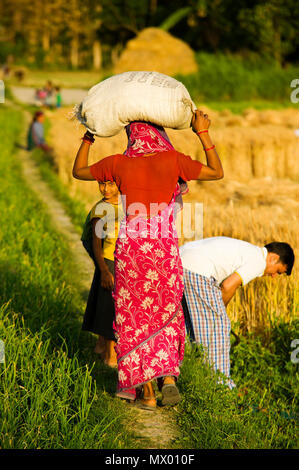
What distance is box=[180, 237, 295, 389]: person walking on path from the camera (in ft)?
14.7

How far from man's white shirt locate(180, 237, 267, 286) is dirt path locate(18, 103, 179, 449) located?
1089 millimetres

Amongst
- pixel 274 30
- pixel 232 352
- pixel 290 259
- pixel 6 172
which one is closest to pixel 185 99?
pixel 290 259

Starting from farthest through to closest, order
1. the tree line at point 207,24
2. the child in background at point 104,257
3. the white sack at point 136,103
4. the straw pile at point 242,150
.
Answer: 1. the tree line at point 207,24
2. the straw pile at point 242,150
3. the child in background at point 104,257
4. the white sack at point 136,103

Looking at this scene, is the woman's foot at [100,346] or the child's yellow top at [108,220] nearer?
the child's yellow top at [108,220]

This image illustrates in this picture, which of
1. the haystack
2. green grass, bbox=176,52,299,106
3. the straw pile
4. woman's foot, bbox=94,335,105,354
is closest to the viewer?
woman's foot, bbox=94,335,105,354

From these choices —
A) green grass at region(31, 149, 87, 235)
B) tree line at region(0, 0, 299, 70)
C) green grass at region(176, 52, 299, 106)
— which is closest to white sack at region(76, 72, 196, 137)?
green grass at region(31, 149, 87, 235)

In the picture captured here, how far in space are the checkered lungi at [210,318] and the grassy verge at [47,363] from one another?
65 cm

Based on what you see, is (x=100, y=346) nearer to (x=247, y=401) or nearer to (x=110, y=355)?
(x=110, y=355)

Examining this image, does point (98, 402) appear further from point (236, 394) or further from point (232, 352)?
point (232, 352)

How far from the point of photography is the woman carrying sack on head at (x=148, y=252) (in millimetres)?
3434

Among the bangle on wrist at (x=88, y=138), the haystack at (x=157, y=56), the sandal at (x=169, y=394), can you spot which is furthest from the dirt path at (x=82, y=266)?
the haystack at (x=157, y=56)

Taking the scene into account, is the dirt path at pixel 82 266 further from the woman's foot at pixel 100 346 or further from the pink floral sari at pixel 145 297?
the woman's foot at pixel 100 346

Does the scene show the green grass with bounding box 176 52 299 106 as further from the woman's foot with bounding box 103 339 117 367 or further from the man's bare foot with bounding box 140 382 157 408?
the man's bare foot with bounding box 140 382 157 408
